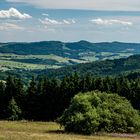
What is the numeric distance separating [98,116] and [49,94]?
39.9 metres

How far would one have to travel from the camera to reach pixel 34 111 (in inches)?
3858

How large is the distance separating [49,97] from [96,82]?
11.7 metres

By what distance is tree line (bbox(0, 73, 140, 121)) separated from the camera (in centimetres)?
9706

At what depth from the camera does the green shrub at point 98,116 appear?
2323 inches

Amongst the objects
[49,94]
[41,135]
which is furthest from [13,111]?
[41,135]

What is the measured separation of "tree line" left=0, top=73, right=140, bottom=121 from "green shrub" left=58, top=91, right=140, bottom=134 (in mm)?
31575

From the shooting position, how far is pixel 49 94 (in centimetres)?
9969

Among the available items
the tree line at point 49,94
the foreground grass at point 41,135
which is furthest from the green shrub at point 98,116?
the tree line at point 49,94

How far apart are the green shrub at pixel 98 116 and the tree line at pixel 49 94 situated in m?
31.6

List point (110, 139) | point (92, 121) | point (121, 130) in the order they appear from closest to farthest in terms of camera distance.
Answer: point (110, 139) < point (92, 121) < point (121, 130)

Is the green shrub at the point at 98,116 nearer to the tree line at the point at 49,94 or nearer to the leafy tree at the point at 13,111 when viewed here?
the tree line at the point at 49,94

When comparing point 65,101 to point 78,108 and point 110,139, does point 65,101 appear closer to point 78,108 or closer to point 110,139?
point 78,108

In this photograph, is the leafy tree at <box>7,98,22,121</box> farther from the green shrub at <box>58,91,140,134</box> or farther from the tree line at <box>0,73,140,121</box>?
the green shrub at <box>58,91,140,134</box>

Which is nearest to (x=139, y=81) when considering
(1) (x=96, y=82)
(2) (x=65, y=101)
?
(1) (x=96, y=82)
